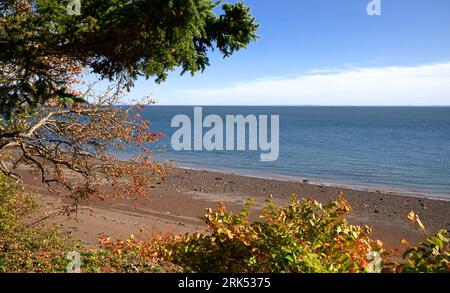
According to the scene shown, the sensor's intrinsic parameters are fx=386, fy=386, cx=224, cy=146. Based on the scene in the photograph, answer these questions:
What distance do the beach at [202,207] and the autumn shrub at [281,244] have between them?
263 inches

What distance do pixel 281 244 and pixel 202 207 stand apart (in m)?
17.2

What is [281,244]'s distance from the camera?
241 inches

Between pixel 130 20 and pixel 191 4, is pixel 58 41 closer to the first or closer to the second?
pixel 130 20

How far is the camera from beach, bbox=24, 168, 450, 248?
1648 centimetres

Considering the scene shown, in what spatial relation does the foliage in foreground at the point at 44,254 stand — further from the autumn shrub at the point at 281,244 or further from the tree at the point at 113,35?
the tree at the point at 113,35

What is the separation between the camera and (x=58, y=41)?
22.3ft

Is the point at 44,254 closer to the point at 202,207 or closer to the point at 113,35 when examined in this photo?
the point at 113,35

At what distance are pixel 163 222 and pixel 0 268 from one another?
12.8 metres

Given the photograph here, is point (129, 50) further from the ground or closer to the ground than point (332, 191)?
further from the ground

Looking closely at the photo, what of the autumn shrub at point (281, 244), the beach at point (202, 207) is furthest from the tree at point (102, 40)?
the beach at point (202, 207)

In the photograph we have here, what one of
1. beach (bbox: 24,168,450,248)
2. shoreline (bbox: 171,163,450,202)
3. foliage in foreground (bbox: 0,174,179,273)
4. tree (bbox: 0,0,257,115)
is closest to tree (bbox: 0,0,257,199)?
tree (bbox: 0,0,257,115)

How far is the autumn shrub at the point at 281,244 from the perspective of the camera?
5.77m

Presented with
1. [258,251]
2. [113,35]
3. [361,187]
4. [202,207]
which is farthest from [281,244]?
[361,187]
